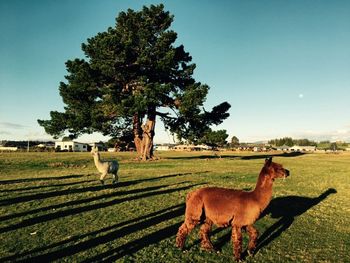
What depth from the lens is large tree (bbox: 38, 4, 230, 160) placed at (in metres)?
42.9

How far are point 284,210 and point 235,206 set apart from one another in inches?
272

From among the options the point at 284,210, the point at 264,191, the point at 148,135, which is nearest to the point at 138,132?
the point at 148,135

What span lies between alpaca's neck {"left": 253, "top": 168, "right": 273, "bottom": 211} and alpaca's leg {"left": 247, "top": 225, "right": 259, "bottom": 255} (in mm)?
587

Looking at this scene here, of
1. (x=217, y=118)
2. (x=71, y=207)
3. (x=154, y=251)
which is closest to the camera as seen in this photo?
(x=154, y=251)

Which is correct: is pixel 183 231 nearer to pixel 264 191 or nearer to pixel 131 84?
pixel 264 191

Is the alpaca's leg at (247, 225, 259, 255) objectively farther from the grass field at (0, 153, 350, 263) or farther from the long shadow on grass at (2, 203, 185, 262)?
the long shadow on grass at (2, 203, 185, 262)

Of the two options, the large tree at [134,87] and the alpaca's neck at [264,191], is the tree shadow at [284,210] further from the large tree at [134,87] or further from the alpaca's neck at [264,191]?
the large tree at [134,87]

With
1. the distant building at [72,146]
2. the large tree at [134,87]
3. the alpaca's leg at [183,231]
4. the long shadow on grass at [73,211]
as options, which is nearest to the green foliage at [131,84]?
the large tree at [134,87]

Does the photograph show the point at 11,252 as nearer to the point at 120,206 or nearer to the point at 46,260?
the point at 46,260

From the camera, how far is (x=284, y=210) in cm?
1346

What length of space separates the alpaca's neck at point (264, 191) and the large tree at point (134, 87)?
34294 mm

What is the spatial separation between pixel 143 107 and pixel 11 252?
34148 millimetres

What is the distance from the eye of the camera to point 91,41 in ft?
156

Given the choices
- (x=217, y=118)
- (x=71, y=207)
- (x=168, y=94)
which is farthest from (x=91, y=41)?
(x=71, y=207)
